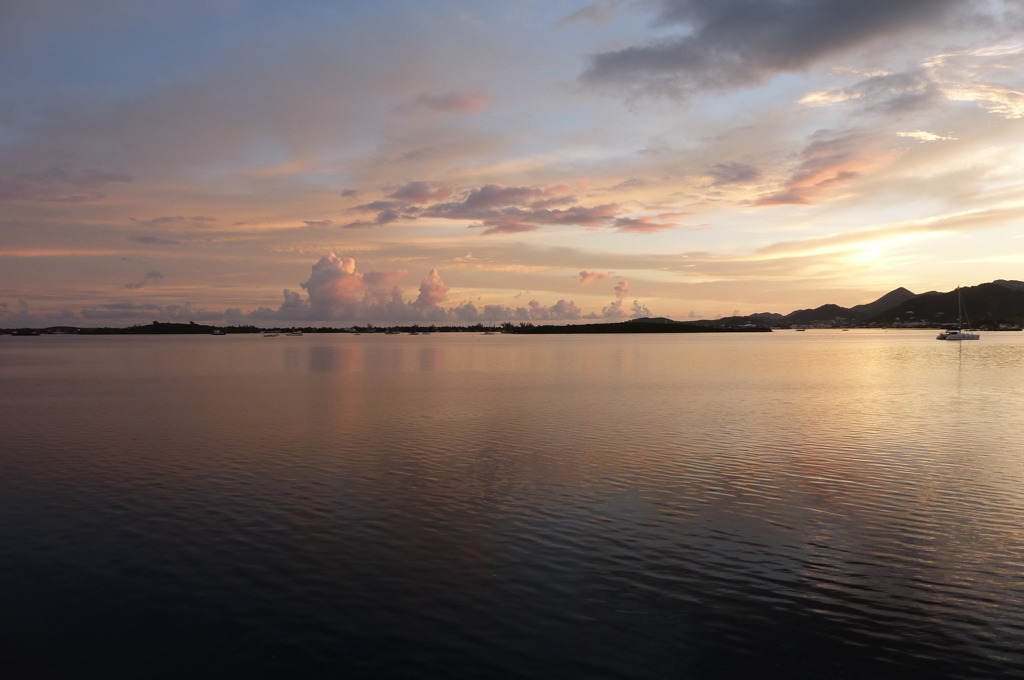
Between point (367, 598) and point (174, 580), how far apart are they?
7.19m

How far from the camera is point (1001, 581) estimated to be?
22.0 metres

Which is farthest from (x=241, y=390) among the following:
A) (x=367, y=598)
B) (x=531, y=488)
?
(x=367, y=598)

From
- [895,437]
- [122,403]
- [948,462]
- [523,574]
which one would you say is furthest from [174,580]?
[122,403]

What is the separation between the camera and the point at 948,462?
41.2 meters

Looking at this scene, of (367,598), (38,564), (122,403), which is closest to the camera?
(367,598)

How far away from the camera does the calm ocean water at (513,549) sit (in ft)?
57.9

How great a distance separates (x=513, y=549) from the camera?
25375 mm

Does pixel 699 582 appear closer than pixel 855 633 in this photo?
No

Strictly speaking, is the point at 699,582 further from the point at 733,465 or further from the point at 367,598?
the point at 733,465

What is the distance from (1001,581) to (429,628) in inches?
759

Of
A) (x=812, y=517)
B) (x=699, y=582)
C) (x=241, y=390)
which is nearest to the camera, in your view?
(x=699, y=582)

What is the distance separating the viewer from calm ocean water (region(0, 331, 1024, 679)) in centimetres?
1766

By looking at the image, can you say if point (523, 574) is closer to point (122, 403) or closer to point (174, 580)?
point (174, 580)

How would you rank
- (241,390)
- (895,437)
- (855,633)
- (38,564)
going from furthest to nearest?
(241,390)
(895,437)
(38,564)
(855,633)
